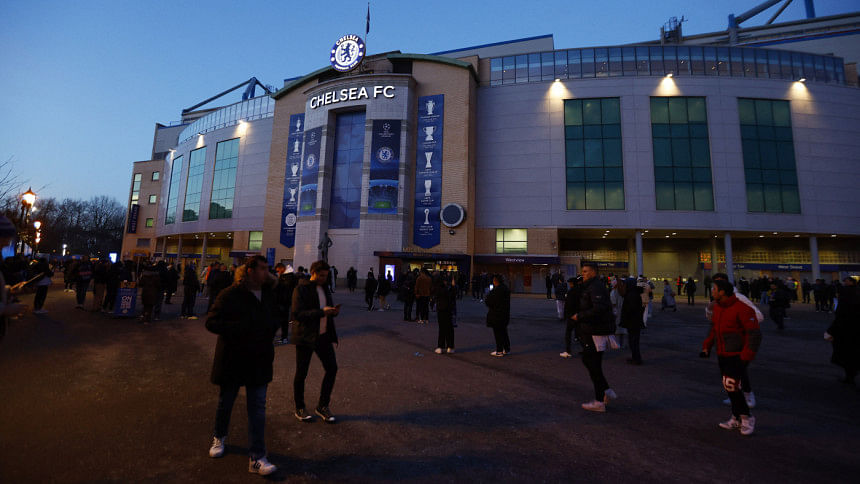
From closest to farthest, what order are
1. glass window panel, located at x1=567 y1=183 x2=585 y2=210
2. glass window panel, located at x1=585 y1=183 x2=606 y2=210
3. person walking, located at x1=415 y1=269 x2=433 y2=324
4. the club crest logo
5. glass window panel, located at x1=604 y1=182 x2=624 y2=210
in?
person walking, located at x1=415 y1=269 x2=433 y2=324 → glass window panel, located at x1=604 y1=182 x2=624 y2=210 → glass window panel, located at x1=585 y1=183 x2=606 y2=210 → glass window panel, located at x1=567 y1=183 x2=585 y2=210 → the club crest logo

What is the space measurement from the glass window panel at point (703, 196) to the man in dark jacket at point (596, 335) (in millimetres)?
35317

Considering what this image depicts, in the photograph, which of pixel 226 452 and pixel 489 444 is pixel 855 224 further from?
pixel 226 452

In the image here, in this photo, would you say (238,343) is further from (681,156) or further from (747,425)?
(681,156)

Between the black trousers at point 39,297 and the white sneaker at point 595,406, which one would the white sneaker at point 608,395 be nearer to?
the white sneaker at point 595,406

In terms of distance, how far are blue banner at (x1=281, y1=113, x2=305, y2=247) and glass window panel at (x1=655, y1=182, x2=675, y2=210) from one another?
35.6m

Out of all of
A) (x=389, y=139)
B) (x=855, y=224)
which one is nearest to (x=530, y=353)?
(x=389, y=139)

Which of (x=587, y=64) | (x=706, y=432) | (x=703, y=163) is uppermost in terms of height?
(x=587, y=64)

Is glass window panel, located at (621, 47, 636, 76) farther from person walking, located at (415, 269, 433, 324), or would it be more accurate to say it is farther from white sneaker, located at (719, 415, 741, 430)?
white sneaker, located at (719, 415, 741, 430)

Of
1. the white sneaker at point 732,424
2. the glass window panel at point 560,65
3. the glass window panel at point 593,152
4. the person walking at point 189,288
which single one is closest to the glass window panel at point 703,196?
the glass window panel at point 593,152

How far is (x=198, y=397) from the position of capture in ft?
16.7

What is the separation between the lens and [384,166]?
34.3 metres

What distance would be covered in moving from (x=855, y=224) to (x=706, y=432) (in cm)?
4529

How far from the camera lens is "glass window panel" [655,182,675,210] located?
3278cm

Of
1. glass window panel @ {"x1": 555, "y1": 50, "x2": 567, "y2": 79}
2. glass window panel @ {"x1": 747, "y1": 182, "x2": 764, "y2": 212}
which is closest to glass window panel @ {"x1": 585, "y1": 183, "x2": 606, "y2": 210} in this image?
glass window panel @ {"x1": 555, "y1": 50, "x2": 567, "y2": 79}
